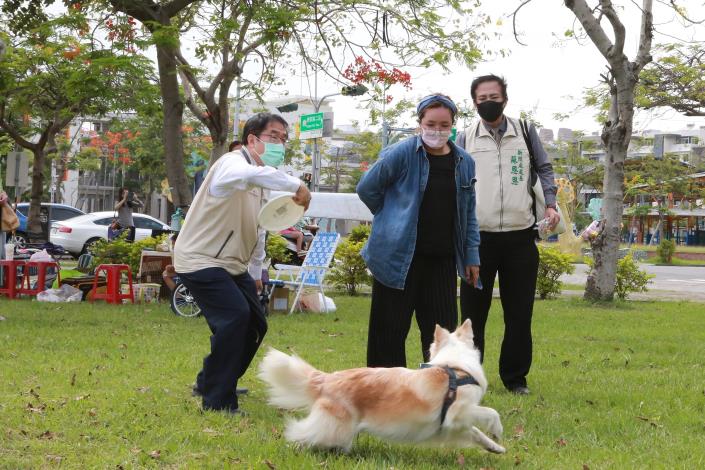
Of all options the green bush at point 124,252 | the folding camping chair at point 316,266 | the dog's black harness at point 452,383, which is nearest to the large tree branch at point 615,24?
the folding camping chair at point 316,266

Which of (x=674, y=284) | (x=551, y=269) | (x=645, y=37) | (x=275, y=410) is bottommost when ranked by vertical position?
(x=674, y=284)

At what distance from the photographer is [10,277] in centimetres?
1303

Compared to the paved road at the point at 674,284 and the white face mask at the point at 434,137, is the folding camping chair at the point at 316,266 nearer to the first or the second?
the paved road at the point at 674,284

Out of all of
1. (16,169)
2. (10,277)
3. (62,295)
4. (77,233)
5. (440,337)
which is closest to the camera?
(440,337)

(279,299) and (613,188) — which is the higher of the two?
(613,188)

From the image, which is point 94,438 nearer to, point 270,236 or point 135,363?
point 135,363

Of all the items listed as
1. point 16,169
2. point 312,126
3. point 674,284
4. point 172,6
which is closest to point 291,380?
point 172,6

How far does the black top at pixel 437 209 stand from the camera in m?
4.62

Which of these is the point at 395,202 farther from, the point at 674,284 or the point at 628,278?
the point at 674,284

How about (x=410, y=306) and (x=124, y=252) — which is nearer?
(x=410, y=306)

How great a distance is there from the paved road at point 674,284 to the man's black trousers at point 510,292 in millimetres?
11178

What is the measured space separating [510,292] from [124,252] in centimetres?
949

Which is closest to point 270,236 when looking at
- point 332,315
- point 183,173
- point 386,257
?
point 183,173

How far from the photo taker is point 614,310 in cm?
1306
